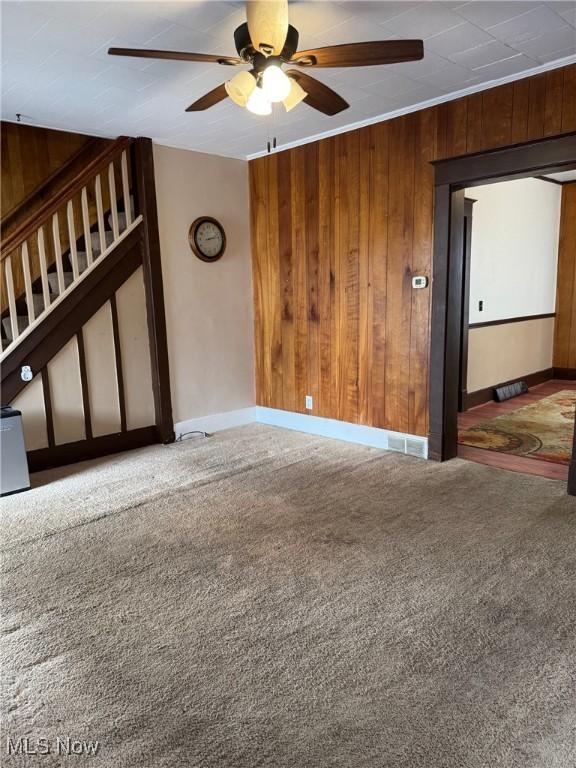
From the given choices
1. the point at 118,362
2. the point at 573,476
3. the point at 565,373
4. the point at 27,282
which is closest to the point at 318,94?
the point at 27,282

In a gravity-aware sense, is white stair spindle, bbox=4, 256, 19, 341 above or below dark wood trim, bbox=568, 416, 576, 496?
above

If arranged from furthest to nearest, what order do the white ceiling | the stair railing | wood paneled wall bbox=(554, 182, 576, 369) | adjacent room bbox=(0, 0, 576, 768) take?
wood paneled wall bbox=(554, 182, 576, 369)
the stair railing
the white ceiling
adjacent room bbox=(0, 0, 576, 768)

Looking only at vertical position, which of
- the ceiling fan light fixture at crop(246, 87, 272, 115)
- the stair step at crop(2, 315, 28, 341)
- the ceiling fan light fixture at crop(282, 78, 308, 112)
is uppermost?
the ceiling fan light fixture at crop(282, 78, 308, 112)

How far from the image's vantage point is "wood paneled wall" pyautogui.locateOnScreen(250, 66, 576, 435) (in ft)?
11.9

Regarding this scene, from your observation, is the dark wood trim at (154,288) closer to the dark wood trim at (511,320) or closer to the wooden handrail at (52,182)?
the wooden handrail at (52,182)

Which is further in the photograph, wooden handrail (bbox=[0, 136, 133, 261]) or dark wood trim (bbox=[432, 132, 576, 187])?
wooden handrail (bbox=[0, 136, 133, 261])

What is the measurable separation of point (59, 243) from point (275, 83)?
266 centimetres

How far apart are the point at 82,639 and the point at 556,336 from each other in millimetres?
7286

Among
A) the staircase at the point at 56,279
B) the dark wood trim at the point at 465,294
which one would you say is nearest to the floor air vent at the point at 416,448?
the dark wood trim at the point at 465,294

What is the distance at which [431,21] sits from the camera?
264 centimetres

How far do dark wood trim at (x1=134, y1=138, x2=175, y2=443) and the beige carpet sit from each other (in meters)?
1.25

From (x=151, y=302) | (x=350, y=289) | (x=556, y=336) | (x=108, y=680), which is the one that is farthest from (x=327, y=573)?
(x=556, y=336)

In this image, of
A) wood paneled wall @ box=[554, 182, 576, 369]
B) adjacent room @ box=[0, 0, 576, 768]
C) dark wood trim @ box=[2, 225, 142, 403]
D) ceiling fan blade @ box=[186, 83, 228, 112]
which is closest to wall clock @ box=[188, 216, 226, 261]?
adjacent room @ box=[0, 0, 576, 768]

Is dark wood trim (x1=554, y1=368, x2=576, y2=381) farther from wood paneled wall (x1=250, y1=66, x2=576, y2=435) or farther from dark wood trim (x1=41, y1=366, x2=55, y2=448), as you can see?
dark wood trim (x1=41, y1=366, x2=55, y2=448)
